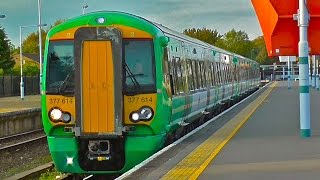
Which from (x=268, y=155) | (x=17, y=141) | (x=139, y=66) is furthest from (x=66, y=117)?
(x=17, y=141)

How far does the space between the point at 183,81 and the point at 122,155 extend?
4.37 metres

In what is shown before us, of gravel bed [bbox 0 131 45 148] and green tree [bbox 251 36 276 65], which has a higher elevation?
green tree [bbox 251 36 276 65]

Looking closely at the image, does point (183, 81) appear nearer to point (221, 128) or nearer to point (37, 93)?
point (221, 128)

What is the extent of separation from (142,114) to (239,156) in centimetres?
197

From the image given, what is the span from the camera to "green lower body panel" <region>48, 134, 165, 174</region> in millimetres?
12227

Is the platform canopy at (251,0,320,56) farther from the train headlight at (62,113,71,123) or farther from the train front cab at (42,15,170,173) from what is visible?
the train headlight at (62,113,71,123)

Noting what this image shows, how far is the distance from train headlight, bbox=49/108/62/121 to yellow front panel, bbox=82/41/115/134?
508 millimetres

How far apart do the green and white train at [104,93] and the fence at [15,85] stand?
47485mm

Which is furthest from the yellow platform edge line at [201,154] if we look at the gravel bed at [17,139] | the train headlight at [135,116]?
the gravel bed at [17,139]

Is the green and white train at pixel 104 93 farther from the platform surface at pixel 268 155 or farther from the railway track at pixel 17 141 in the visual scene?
the railway track at pixel 17 141

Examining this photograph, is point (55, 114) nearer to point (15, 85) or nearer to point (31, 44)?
point (15, 85)

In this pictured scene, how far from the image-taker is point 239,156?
11.8 meters

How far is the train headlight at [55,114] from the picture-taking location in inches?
489

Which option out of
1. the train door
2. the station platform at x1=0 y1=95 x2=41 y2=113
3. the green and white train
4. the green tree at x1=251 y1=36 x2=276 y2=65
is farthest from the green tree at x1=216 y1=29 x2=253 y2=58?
the green and white train
